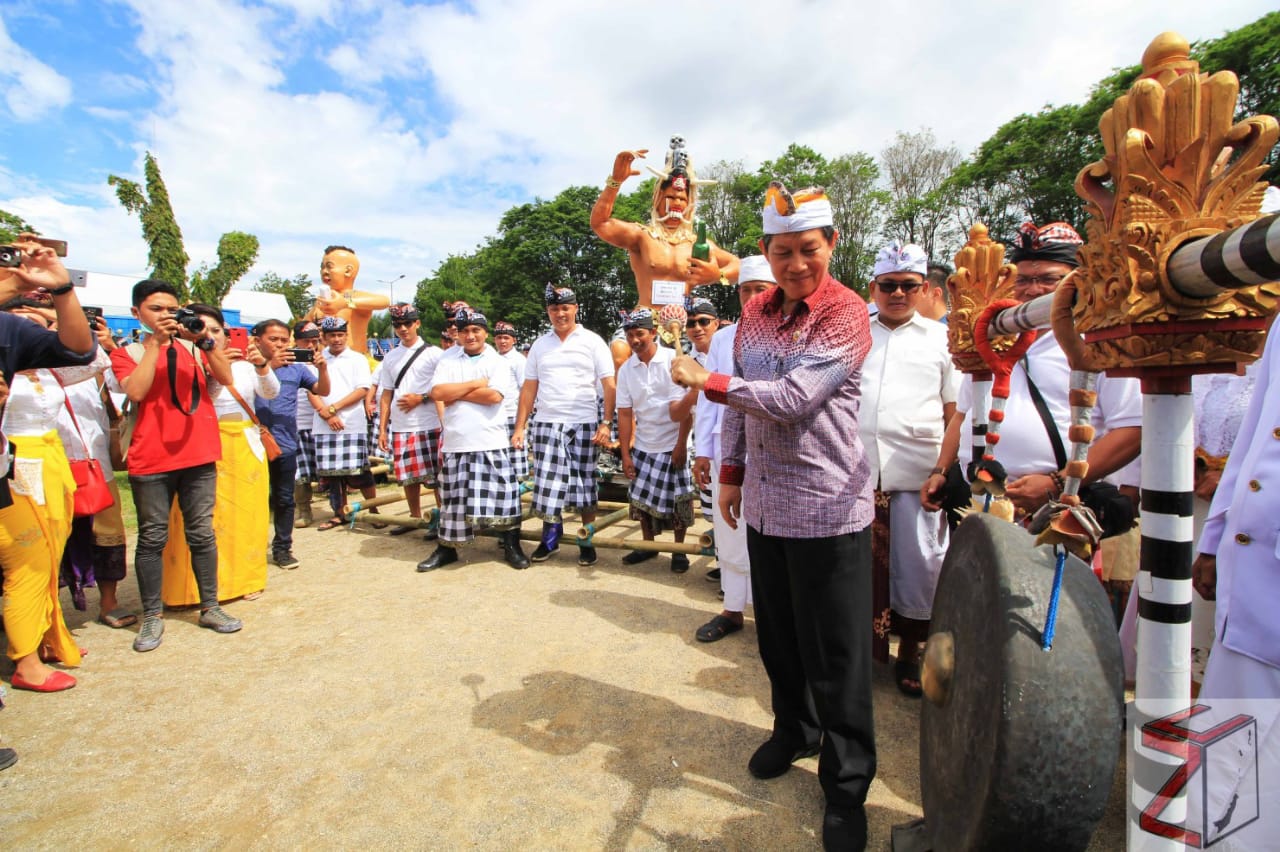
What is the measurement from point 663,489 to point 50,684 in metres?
3.67

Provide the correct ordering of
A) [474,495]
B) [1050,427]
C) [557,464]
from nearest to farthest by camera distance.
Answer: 1. [1050,427]
2. [474,495]
3. [557,464]

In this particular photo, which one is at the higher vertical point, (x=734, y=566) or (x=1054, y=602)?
(x=1054, y=602)

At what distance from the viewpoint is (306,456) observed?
6.33 m

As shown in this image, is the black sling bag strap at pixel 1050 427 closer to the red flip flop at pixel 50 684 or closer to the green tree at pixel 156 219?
the red flip flop at pixel 50 684

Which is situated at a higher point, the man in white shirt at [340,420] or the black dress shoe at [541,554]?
the man in white shirt at [340,420]

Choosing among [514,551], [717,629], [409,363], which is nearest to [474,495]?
[514,551]

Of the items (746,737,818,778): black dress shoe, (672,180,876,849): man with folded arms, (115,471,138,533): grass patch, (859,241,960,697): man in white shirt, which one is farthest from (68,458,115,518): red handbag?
(859,241,960,697): man in white shirt

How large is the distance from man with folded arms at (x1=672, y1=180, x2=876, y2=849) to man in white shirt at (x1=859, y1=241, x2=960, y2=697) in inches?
35.8

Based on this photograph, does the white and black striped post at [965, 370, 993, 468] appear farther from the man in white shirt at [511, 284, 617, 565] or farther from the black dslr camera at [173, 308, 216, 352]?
the black dslr camera at [173, 308, 216, 352]

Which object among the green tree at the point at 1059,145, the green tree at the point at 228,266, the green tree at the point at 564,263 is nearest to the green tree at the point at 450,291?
the green tree at the point at 564,263

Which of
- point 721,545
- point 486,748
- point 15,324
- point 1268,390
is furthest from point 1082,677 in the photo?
point 15,324

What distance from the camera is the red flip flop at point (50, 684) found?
307 centimetres

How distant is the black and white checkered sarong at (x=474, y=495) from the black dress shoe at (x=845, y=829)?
344 cm

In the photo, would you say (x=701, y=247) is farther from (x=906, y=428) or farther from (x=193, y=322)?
(x=193, y=322)
